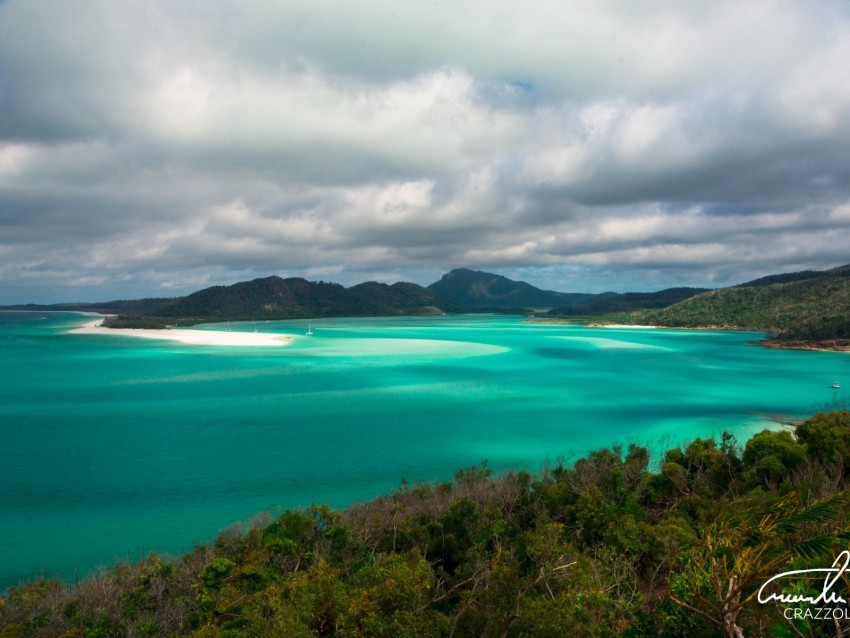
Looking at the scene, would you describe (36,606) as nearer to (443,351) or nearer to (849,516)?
(849,516)

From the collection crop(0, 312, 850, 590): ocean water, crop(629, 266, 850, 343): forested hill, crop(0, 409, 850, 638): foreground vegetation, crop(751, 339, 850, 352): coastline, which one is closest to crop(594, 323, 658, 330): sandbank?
crop(629, 266, 850, 343): forested hill

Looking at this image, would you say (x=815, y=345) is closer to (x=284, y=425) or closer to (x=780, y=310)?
(x=780, y=310)

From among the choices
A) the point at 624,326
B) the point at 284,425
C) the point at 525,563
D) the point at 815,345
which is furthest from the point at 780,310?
the point at 525,563

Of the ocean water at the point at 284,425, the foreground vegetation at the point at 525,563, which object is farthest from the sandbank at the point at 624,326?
the foreground vegetation at the point at 525,563

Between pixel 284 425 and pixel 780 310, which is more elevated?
pixel 780 310

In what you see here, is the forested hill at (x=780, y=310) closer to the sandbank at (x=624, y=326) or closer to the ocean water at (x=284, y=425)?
the sandbank at (x=624, y=326)
